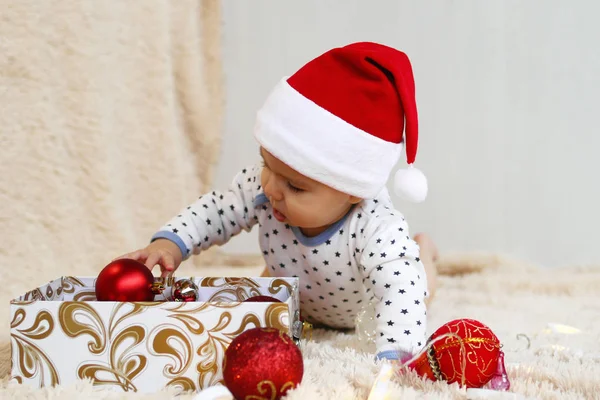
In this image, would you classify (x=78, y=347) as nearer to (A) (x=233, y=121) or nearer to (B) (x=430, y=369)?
(B) (x=430, y=369)

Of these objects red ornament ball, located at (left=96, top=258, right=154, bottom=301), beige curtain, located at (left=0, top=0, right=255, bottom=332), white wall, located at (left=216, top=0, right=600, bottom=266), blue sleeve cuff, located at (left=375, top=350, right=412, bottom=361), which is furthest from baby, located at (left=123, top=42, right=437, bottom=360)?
white wall, located at (left=216, top=0, right=600, bottom=266)

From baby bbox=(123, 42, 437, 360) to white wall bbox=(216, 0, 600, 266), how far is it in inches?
27.8

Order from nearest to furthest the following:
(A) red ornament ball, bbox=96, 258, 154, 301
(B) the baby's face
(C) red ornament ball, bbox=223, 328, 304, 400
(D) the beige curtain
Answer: (C) red ornament ball, bbox=223, 328, 304, 400 → (A) red ornament ball, bbox=96, 258, 154, 301 → (B) the baby's face → (D) the beige curtain

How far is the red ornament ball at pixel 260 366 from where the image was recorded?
61 cm

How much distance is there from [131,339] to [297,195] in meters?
0.31

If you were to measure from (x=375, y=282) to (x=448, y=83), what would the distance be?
0.88 metres

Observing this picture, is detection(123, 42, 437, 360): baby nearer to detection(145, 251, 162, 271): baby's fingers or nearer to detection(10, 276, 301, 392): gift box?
detection(145, 251, 162, 271): baby's fingers

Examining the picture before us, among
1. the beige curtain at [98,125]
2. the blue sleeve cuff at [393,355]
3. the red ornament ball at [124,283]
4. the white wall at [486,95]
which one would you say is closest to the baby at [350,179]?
the blue sleeve cuff at [393,355]

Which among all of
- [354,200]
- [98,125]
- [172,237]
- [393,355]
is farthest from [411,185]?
[98,125]

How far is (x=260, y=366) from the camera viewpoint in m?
0.61

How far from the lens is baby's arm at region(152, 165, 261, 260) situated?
1.06m

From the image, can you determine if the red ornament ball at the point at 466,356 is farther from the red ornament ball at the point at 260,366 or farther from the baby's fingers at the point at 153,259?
the baby's fingers at the point at 153,259

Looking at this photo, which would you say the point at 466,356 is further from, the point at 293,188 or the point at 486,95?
the point at 486,95

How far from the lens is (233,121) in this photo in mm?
1688
